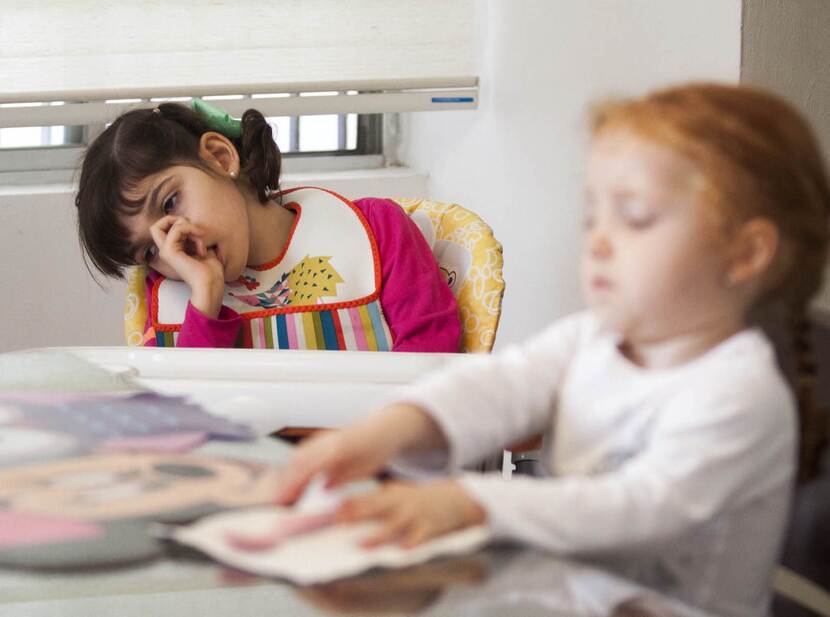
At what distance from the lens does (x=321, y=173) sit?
6.91 ft

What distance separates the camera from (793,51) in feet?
3.41

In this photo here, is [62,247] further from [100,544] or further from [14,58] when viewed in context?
[100,544]

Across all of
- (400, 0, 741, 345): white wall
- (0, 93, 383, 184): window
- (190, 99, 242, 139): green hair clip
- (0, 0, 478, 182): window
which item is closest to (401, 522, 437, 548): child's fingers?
(400, 0, 741, 345): white wall

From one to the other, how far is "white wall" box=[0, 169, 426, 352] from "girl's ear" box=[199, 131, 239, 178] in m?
0.71

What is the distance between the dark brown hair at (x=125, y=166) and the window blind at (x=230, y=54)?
24.3 inches

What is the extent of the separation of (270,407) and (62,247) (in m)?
1.29

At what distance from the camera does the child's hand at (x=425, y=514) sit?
1.44ft

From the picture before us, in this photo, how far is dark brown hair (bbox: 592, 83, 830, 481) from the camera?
1.41 ft

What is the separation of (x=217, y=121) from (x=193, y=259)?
9.2 inches

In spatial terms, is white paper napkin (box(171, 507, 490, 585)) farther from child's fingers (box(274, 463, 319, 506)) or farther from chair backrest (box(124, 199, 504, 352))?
chair backrest (box(124, 199, 504, 352))

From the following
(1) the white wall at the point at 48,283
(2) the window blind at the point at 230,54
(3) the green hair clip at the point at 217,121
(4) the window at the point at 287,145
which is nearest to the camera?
(3) the green hair clip at the point at 217,121

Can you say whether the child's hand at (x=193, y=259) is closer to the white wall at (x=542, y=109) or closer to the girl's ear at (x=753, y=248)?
the white wall at (x=542, y=109)

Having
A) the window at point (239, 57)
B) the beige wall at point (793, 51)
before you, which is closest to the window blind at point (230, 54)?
the window at point (239, 57)

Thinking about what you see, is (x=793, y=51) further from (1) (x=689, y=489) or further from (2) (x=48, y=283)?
(2) (x=48, y=283)
